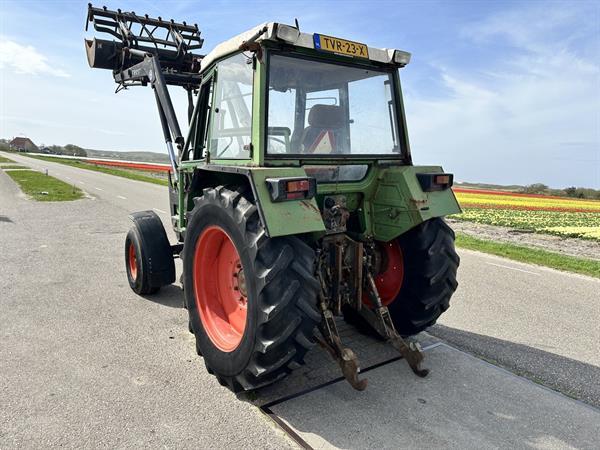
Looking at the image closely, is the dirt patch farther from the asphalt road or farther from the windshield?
the windshield

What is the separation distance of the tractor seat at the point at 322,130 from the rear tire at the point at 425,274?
3.43ft

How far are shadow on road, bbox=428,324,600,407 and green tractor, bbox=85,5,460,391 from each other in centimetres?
67

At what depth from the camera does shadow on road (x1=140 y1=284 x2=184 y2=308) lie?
5062mm

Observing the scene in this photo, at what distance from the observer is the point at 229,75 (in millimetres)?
3676

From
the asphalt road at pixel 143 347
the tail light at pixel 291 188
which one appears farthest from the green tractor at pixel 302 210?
the asphalt road at pixel 143 347

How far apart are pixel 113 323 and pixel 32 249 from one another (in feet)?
13.4

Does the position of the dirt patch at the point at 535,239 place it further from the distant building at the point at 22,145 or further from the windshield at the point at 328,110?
the distant building at the point at 22,145

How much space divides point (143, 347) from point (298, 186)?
2.19 m

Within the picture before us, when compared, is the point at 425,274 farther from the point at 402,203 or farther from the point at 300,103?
the point at 300,103

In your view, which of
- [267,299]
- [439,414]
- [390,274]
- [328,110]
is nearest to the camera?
[267,299]

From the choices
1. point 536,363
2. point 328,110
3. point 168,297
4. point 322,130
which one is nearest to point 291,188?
point 322,130

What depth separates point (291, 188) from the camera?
2.88 meters

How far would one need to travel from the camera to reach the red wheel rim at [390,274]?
396 cm

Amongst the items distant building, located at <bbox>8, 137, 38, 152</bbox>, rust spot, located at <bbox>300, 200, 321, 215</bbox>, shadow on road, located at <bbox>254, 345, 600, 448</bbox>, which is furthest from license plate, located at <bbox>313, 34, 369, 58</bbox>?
distant building, located at <bbox>8, 137, 38, 152</bbox>
